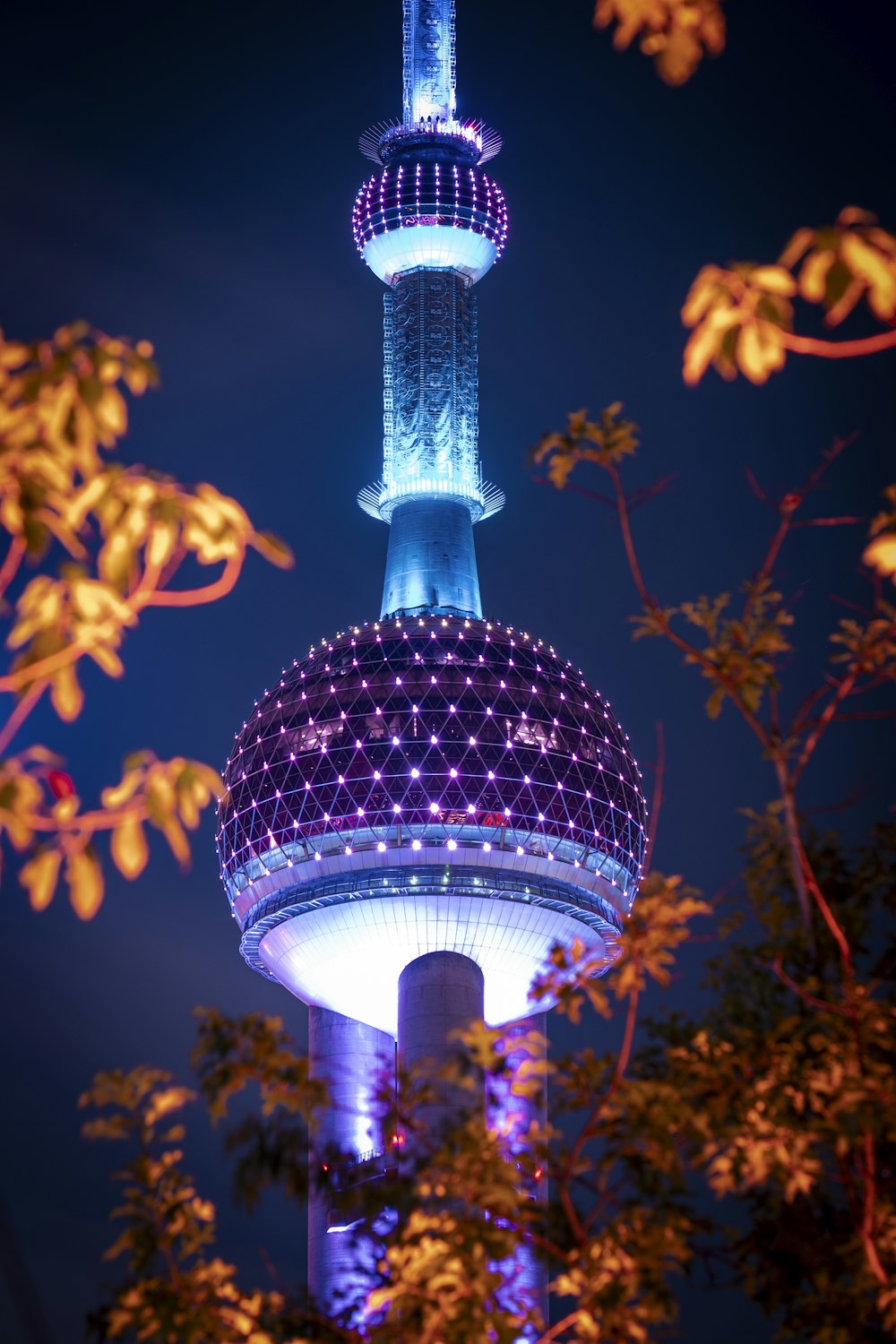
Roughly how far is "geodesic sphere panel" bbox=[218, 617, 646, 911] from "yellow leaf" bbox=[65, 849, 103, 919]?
61.4 meters

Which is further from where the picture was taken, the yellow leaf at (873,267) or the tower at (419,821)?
the tower at (419,821)

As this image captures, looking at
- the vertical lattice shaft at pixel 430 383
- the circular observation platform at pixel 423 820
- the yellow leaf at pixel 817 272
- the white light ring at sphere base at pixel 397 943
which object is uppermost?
the vertical lattice shaft at pixel 430 383

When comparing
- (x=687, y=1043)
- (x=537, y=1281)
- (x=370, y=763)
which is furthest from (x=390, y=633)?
(x=687, y=1043)

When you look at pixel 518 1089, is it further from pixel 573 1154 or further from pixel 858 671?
pixel 858 671

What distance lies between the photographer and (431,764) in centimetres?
7262

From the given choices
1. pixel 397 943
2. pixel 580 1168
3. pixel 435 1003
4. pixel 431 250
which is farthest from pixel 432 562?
pixel 580 1168

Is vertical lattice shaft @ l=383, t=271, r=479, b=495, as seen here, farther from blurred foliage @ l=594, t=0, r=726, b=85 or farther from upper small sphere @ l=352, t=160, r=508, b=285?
blurred foliage @ l=594, t=0, r=726, b=85

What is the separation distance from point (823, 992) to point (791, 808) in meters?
5.34

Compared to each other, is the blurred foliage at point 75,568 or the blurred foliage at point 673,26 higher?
the blurred foliage at point 673,26

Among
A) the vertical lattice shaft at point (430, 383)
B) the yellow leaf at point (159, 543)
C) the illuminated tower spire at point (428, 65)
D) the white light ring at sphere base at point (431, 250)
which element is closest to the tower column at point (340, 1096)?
the vertical lattice shaft at point (430, 383)

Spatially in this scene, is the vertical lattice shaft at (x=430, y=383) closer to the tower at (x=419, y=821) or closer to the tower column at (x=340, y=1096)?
the tower at (x=419, y=821)

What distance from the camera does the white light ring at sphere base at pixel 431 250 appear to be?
86938 millimetres

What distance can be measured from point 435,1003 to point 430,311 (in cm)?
3258

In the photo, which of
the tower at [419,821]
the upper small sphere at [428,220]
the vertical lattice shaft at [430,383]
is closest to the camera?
the tower at [419,821]
